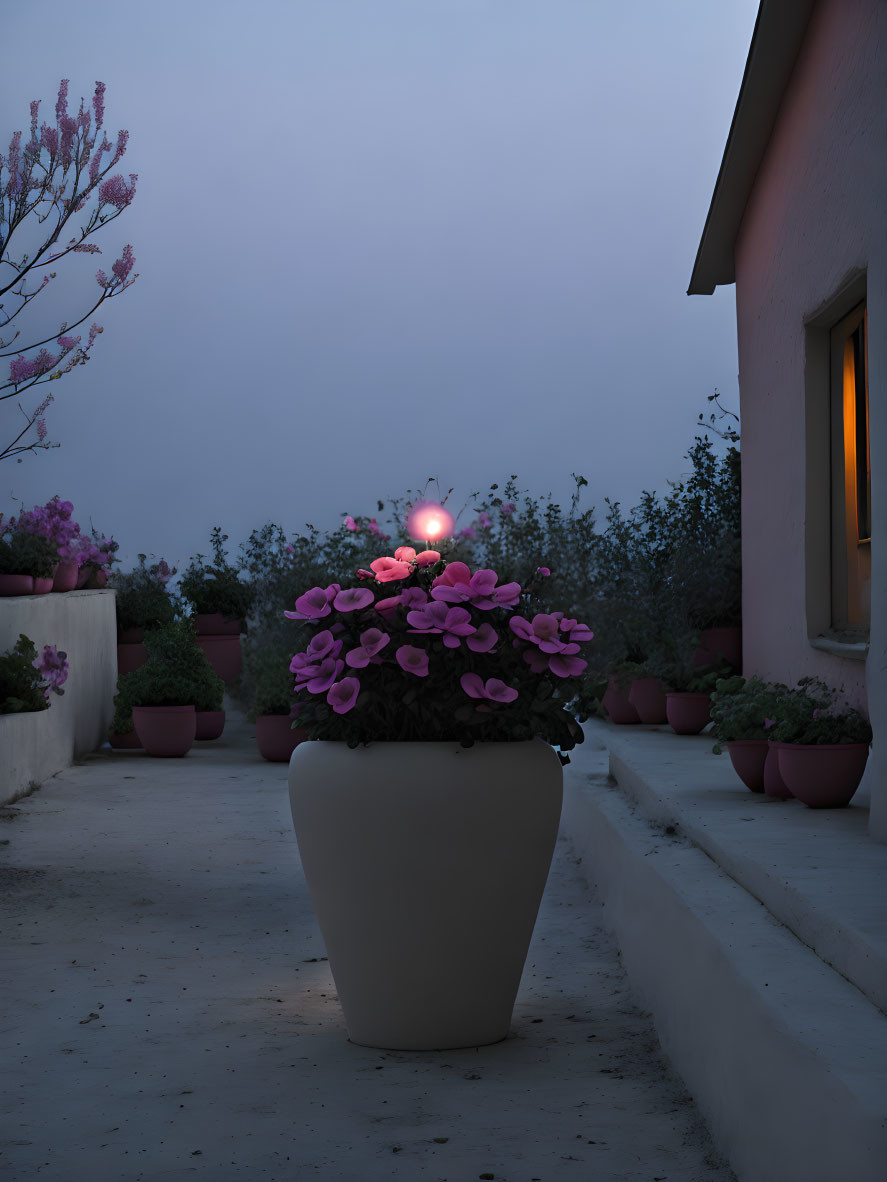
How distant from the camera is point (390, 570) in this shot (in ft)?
9.96

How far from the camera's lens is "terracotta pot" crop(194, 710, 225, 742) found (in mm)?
9811

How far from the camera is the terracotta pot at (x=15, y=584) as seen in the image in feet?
25.7

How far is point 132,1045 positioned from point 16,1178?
78 centimetres

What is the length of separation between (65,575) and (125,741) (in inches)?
60.1

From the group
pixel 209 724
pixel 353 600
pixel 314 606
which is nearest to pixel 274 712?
pixel 209 724

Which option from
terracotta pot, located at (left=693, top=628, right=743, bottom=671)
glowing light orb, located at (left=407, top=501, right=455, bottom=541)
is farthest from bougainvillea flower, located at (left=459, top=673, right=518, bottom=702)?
glowing light orb, located at (left=407, top=501, right=455, bottom=541)

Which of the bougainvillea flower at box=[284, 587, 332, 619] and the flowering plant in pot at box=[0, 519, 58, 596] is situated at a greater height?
the flowering plant in pot at box=[0, 519, 58, 596]

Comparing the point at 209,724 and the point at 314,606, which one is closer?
the point at 314,606

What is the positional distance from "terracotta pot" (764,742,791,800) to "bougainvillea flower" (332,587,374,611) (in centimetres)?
169

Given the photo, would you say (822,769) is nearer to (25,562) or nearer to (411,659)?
(411,659)

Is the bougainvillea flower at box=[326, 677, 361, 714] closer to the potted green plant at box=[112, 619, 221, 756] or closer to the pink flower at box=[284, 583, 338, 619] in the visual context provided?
the pink flower at box=[284, 583, 338, 619]

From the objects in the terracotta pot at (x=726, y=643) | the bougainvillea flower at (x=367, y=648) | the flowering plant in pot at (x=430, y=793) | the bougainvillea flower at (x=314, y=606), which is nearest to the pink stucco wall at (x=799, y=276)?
the terracotta pot at (x=726, y=643)

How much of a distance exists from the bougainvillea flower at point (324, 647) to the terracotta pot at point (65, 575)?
654 cm

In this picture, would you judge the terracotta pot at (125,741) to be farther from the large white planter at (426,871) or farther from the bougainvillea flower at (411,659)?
the bougainvillea flower at (411,659)
